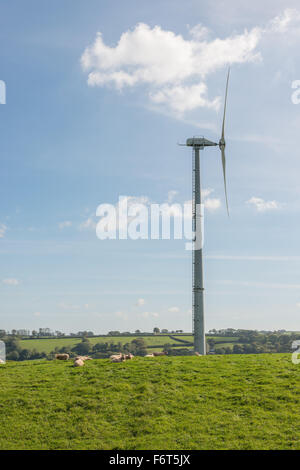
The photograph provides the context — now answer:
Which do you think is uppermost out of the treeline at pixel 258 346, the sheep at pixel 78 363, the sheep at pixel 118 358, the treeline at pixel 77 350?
the sheep at pixel 118 358

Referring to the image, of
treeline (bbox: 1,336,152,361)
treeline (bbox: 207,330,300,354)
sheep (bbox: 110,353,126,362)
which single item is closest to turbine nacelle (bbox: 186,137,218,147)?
sheep (bbox: 110,353,126,362)

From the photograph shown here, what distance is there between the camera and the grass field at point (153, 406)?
874 inches

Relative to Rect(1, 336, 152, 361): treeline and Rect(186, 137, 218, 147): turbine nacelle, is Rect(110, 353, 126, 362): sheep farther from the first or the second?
Rect(1, 336, 152, 361): treeline

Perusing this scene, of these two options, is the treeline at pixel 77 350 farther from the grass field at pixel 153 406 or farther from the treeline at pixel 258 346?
the grass field at pixel 153 406

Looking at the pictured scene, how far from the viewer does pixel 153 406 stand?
25.4 m

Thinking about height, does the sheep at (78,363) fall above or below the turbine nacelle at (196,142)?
below

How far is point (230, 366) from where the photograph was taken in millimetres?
33094

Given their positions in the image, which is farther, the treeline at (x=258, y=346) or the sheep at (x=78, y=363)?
the treeline at (x=258, y=346)

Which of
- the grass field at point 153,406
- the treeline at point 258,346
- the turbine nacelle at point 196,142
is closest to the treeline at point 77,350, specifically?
the treeline at point 258,346

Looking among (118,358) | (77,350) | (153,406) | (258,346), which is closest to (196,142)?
(118,358)

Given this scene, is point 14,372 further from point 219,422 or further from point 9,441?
point 219,422

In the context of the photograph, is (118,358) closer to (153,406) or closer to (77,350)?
(153,406)
